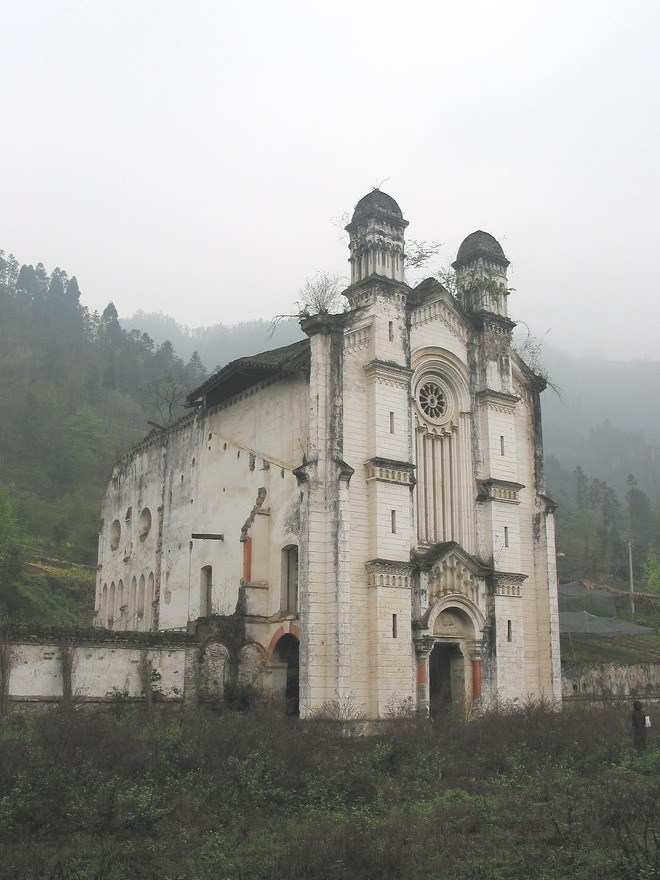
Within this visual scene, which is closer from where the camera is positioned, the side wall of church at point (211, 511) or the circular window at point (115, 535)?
the side wall of church at point (211, 511)

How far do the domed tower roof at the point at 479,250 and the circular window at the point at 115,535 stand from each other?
17891mm

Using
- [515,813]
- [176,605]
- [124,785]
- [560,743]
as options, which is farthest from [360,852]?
[176,605]

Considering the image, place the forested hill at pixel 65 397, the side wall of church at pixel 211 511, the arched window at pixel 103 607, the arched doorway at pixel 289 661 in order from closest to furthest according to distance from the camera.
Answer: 1. the arched doorway at pixel 289 661
2. the side wall of church at pixel 211 511
3. the arched window at pixel 103 607
4. the forested hill at pixel 65 397

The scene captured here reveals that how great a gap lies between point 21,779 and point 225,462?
58.4 feet

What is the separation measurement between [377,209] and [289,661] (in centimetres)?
1351

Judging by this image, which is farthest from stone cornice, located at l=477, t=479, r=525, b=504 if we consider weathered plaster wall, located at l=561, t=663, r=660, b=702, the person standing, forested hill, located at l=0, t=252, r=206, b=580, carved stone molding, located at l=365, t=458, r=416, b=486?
forested hill, located at l=0, t=252, r=206, b=580

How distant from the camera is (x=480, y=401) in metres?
29.4

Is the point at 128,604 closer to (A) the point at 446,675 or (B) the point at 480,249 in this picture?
(A) the point at 446,675

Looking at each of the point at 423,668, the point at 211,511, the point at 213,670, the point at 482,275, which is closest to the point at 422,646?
the point at 423,668

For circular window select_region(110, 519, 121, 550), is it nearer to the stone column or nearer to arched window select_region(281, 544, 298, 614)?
arched window select_region(281, 544, 298, 614)

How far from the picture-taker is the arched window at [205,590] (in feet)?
99.5

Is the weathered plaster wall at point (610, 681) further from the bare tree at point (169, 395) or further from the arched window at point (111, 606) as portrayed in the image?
the arched window at point (111, 606)

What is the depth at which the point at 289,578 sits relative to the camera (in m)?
26.8

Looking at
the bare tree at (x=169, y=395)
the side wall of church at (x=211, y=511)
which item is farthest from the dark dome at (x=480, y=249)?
the bare tree at (x=169, y=395)
